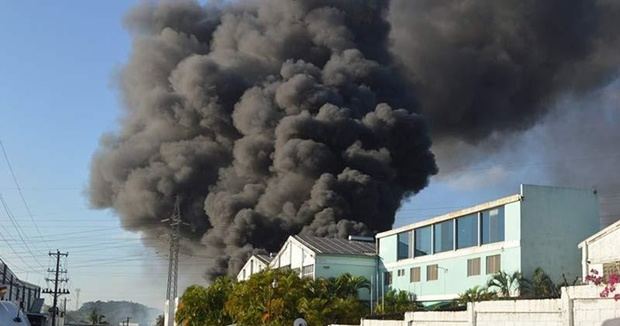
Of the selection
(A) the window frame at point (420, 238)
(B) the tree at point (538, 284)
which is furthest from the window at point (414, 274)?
(B) the tree at point (538, 284)

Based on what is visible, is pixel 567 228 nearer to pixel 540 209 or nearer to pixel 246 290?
pixel 540 209

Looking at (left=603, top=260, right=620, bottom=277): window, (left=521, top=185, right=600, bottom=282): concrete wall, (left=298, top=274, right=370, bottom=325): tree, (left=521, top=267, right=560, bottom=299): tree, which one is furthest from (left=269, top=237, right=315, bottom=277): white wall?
(left=603, top=260, right=620, bottom=277): window

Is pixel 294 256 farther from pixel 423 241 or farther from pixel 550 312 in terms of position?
pixel 550 312

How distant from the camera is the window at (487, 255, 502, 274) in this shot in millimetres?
37753

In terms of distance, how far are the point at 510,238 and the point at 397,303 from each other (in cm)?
783

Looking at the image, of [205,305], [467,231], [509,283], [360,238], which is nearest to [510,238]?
[509,283]

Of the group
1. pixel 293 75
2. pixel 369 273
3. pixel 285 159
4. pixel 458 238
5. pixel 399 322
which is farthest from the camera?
pixel 293 75

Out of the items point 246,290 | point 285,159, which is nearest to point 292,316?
point 246,290

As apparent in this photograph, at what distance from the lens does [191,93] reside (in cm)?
7444

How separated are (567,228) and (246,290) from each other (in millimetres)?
16638

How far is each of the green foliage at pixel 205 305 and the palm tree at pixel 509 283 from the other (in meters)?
21.2

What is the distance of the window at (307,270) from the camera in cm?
5274

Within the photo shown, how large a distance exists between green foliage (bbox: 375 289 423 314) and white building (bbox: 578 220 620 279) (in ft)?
34.2

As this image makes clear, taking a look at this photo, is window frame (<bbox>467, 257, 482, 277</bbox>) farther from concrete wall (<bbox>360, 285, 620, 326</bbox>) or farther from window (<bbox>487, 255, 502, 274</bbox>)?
concrete wall (<bbox>360, 285, 620, 326</bbox>)
